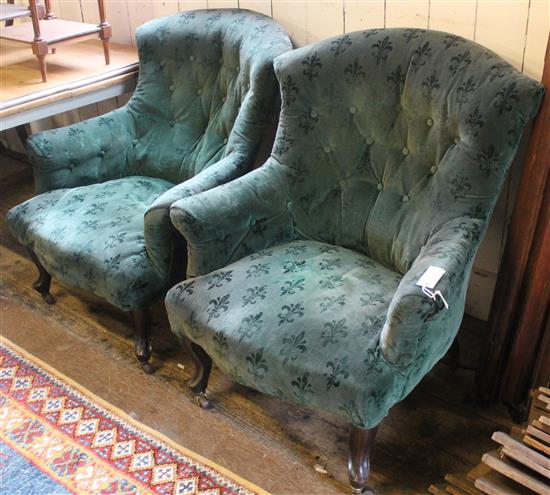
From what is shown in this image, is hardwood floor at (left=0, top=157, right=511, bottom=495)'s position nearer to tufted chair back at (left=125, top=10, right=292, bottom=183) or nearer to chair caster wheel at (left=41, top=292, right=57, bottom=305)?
chair caster wheel at (left=41, top=292, right=57, bottom=305)

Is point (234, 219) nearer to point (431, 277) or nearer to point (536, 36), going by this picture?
point (431, 277)

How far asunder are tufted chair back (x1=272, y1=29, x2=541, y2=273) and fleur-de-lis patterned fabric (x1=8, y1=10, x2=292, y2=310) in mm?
205

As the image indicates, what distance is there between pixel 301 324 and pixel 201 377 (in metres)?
0.48

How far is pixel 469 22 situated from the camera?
1.80 m

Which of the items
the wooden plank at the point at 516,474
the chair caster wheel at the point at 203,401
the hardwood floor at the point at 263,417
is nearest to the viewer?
the wooden plank at the point at 516,474

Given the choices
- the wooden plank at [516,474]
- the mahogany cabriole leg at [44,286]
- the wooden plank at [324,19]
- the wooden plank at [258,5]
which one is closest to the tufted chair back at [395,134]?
the wooden plank at [324,19]

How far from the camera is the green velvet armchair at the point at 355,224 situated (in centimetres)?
146

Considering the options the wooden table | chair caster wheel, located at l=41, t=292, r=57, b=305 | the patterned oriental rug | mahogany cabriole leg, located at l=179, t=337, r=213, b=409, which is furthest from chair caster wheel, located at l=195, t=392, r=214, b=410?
the wooden table

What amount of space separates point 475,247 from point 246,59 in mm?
958

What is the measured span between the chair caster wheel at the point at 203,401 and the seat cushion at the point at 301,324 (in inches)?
9.9

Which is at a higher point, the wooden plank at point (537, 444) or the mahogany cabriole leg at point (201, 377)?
the wooden plank at point (537, 444)

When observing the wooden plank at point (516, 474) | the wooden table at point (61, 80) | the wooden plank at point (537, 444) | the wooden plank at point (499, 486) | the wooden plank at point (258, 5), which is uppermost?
the wooden plank at point (258, 5)

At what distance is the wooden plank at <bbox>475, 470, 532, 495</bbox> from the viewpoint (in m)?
1.35

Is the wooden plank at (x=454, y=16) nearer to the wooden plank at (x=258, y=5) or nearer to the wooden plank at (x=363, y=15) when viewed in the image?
the wooden plank at (x=363, y=15)
